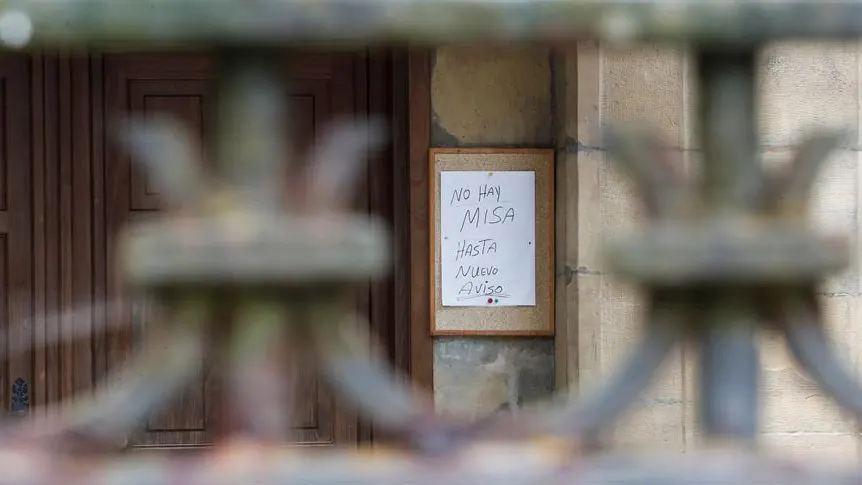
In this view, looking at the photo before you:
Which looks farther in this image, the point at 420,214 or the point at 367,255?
the point at 420,214

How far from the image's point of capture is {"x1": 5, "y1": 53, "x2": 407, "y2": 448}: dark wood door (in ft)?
12.0

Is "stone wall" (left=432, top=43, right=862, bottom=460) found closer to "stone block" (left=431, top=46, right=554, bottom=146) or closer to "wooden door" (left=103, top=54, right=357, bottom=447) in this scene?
"stone block" (left=431, top=46, right=554, bottom=146)

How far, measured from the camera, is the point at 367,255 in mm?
707

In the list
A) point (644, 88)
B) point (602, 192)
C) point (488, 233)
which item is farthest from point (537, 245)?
point (644, 88)

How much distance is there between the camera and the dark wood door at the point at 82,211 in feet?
12.0

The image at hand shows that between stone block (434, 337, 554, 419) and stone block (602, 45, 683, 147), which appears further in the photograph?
stone block (434, 337, 554, 419)

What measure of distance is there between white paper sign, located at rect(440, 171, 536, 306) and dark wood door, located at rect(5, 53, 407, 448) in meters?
0.22

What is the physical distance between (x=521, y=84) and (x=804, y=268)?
2.88m

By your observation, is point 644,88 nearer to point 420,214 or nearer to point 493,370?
point 420,214

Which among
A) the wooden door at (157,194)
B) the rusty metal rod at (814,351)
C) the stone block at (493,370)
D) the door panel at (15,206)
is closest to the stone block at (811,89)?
the stone block at (493,370)

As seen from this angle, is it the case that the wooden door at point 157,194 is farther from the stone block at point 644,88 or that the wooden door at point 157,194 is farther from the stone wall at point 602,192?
the stone block at point 644,88

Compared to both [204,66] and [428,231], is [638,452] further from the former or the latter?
[204,66]

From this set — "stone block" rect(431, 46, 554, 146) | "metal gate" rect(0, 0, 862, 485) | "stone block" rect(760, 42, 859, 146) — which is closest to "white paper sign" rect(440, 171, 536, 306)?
"stone block" rect(431, 46, 554, 146)

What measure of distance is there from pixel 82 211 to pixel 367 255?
3.15 metres
